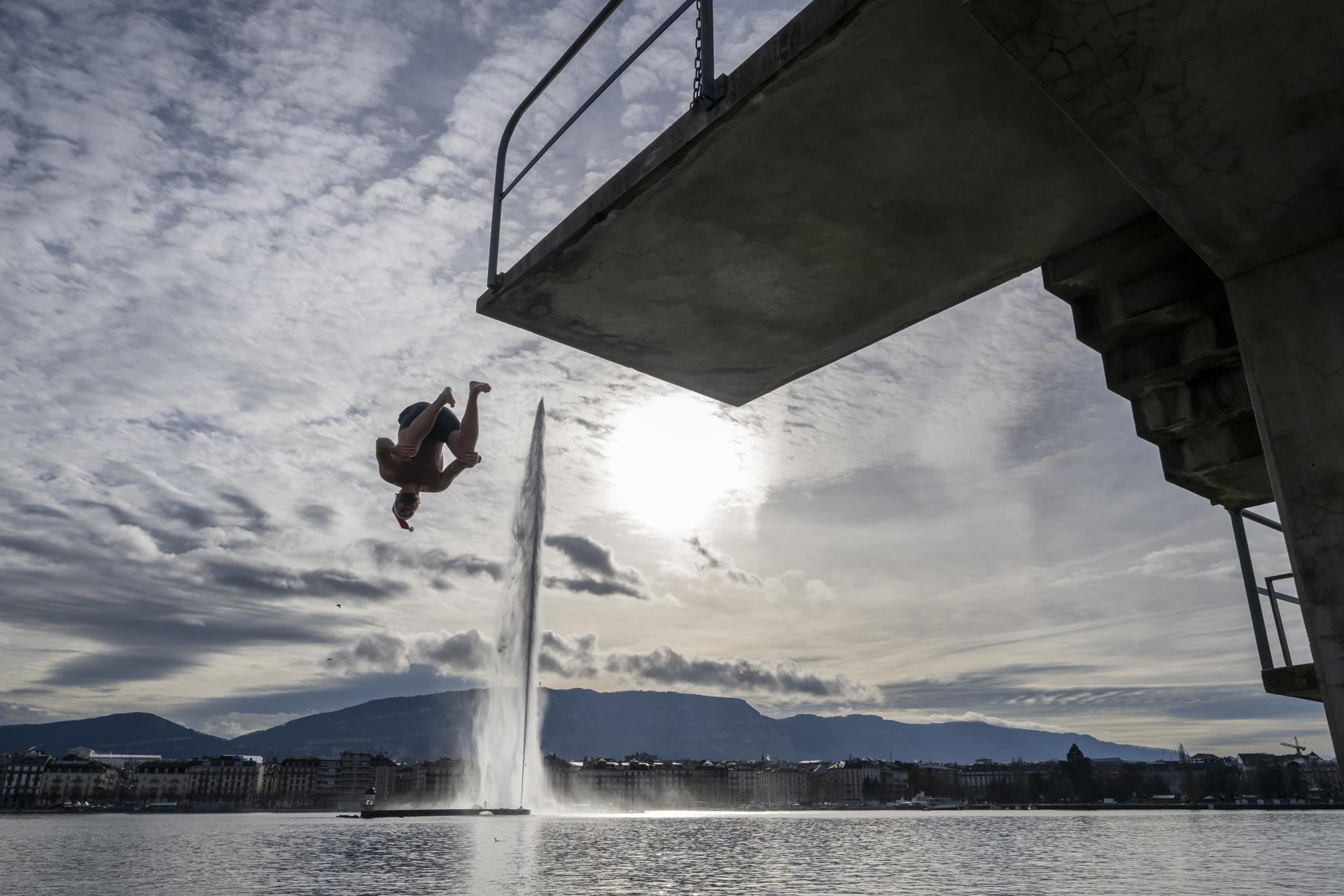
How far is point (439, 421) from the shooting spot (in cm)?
852

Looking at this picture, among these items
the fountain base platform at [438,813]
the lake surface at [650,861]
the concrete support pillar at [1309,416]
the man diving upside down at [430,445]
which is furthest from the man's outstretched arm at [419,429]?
the fountain base platform at [438,813]

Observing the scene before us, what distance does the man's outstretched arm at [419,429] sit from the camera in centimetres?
823

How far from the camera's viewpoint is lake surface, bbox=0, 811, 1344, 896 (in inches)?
1703

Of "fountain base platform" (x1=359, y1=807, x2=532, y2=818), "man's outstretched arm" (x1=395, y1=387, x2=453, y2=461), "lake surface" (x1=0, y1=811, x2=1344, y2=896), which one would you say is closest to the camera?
"man's outstretched arm" (x1=395, y1=387, x2=453, y2=461)

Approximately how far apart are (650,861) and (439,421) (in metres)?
59.8

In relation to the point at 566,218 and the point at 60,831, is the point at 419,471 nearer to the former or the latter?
the point at 566,218

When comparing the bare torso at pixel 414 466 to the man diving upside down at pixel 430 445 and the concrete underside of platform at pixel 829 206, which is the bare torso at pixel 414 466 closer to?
the man diving upside down at pixel 430 445

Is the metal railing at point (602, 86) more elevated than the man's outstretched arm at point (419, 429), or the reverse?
the metal railing at point (602, 86)

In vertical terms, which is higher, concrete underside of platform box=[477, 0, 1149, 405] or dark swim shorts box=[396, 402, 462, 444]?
concrete underside of platform box=[477, 0, 1149, 405]

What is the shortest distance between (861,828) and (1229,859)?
2697 inches

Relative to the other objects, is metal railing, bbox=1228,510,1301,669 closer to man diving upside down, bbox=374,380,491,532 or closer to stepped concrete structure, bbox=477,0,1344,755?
stepped concrete structure, bbox=477,0,1344,755

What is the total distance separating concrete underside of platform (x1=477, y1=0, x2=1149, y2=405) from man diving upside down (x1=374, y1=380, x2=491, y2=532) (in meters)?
1.55

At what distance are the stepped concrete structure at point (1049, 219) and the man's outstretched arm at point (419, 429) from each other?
4.87 ft

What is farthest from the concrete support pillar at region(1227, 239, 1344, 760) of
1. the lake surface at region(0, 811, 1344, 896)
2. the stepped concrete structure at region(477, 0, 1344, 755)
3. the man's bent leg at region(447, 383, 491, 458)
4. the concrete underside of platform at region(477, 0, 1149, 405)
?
the lake surface at region(0, 811, 1344, 896)
